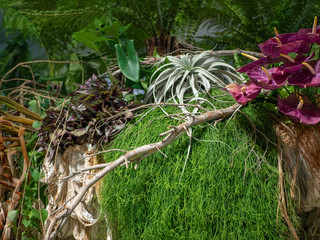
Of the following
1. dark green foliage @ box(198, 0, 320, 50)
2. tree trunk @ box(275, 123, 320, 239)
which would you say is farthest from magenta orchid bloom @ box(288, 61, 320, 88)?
dark green foliage @ box(198, 0, 320, 50)

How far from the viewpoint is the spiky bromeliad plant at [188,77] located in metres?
1.07

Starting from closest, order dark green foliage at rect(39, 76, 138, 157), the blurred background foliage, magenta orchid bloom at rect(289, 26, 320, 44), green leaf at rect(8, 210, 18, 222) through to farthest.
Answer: magenta orchid bloom at rect(289, 26, 320, 44)
dark green foliage at rect(39, 76, 138, 157)
green leaf at rect(8, 210, 18, 222)
the blurred background foliage

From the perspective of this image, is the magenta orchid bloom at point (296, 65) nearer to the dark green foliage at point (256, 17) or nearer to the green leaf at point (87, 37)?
the green leaf at point (87, 37)

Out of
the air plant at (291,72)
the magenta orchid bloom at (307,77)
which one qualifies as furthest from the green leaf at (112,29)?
the magenta orchid bloom at (307,77)

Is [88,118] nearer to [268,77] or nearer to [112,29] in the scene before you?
[112,29]

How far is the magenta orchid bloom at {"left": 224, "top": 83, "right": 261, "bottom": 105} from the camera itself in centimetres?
81

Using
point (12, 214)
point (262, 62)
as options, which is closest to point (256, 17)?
point (262, 62)

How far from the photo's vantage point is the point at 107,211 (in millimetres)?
921

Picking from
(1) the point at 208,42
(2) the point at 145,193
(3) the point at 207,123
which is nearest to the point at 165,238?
(2) the point at 145,193

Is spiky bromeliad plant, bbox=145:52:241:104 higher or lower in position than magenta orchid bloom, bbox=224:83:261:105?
lower

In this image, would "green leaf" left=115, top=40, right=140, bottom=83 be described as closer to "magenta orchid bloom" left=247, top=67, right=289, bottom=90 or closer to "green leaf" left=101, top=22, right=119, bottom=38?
"green leaf" left=101, top=22, right=119, bottom=38

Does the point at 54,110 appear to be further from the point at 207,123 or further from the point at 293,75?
the point at 293,75

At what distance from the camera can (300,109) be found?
2.63 ft

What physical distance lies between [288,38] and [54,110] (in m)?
0.81
